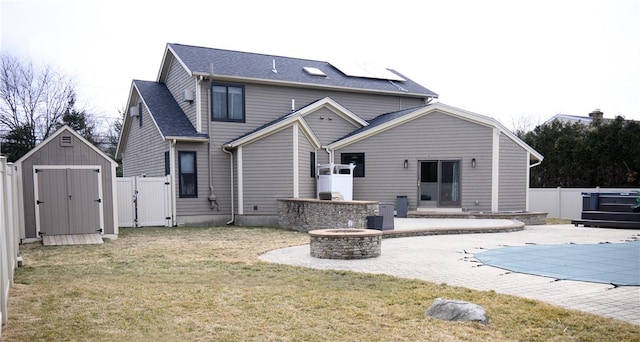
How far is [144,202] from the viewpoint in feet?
50.8

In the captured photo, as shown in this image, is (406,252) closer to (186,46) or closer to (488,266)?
(488,266)

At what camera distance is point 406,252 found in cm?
970

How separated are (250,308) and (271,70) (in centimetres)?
1413

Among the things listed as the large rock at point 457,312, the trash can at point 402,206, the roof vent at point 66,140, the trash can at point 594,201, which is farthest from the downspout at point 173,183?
the trash can at point 594,201

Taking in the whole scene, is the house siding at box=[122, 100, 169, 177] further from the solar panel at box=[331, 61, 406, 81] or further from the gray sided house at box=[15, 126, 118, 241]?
the solar panel at box=[331, 61, 406, 81]

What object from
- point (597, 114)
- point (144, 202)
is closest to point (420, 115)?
point (144, 202)

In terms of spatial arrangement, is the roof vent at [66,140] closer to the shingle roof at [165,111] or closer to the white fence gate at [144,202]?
the white fence gate at [144,202]

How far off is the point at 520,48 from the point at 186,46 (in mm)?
12525

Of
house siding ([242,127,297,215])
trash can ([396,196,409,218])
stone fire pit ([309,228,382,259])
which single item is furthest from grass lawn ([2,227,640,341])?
trash can ([396,196,409,218])

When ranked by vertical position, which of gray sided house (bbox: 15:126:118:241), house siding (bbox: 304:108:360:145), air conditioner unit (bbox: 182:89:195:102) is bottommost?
gray sided house (bbox: 15:126:118:241)

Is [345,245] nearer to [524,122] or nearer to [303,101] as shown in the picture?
[303,101]

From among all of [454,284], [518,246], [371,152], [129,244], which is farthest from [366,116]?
[454,284]

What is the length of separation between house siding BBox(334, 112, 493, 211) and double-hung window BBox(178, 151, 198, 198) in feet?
17.9

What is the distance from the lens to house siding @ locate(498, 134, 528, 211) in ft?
55.4
